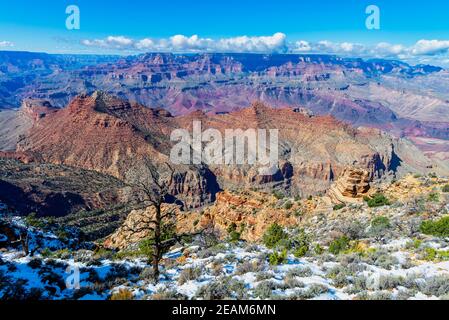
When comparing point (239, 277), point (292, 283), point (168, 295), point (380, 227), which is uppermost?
point (292, 283)

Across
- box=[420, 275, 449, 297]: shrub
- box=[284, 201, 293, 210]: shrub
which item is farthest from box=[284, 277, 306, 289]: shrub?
Result: box=[284, 201, 293, 210]: shrub

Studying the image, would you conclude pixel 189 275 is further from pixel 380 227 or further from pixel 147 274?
pixel 380 227

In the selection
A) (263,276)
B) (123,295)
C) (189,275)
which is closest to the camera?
(123,295)

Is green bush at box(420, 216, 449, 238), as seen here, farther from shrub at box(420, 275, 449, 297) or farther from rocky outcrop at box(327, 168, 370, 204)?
rocky outcrop at box(327, 168, 370, 204)

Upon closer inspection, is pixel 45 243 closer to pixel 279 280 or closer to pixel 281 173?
pixel 279 280

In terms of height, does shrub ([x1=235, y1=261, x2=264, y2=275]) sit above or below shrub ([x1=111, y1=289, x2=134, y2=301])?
below

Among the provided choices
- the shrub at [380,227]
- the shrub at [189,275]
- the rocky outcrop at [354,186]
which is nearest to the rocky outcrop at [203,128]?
the rocky outcrop at [354,186]

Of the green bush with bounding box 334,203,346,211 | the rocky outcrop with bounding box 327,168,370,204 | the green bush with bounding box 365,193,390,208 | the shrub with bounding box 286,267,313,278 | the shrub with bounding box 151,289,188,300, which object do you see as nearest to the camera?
the shrub with bounding box 151,289,188,300

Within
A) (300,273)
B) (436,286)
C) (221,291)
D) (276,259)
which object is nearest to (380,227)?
(276,259)
